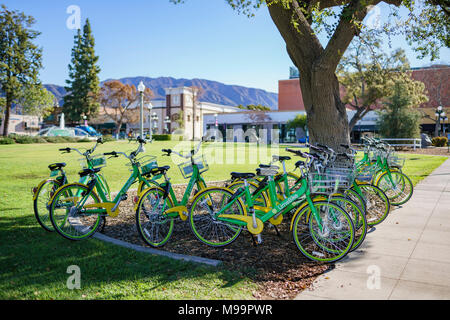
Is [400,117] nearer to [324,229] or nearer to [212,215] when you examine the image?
[324,229]

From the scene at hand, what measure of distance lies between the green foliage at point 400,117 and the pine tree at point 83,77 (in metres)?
49.3

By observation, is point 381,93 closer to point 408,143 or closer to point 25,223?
point 408,143

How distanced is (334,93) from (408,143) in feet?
90.8

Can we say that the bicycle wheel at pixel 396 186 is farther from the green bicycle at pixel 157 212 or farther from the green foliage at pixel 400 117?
the green foliage at pixel 400 117

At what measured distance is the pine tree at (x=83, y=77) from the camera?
204 feet

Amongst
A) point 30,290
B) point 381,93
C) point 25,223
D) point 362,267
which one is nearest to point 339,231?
point 362,267

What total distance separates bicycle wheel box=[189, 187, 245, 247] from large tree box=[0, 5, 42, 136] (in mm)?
43015

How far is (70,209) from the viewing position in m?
5.02

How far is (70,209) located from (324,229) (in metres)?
3.37

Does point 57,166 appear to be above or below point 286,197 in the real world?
above

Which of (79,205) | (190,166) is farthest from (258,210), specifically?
(79,205)

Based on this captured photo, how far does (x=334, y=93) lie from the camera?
6.79 m

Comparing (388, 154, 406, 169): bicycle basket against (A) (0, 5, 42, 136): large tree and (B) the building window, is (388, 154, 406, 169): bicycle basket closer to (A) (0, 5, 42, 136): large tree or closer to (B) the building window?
(A) (0, 5, 42, 136): large tree

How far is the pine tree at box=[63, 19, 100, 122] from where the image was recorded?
62312 millimetres
